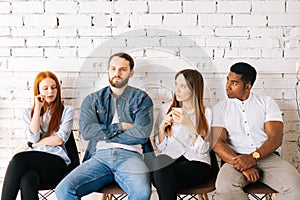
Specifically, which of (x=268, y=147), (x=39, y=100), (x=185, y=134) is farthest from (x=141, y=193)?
(x=39, y=100)

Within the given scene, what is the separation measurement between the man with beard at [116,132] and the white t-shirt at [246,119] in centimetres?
49

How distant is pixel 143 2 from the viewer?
10.6ft

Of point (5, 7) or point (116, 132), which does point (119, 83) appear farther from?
point (5, 7)

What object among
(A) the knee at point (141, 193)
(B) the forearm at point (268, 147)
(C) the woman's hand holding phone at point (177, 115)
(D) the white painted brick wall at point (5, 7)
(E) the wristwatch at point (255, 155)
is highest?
(D) the white painted brick wall at point (5, 7)

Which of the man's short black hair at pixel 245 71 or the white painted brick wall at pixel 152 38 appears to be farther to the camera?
the white painted brick wall at pixel 152 38

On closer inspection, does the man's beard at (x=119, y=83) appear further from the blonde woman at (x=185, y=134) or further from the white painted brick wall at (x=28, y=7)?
the white painted brick wall at (x=28, y=7)

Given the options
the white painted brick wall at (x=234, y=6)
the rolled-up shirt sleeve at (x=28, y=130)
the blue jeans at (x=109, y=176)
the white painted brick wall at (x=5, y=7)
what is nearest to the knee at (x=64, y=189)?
the blue jeans at (x=109, y=176)

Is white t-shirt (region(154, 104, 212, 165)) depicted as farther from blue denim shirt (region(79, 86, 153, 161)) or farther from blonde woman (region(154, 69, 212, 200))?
blue denim shirt (region(79, 86, 153, 161))

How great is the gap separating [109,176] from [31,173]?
1.42 ft

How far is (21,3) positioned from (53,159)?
1.09 metres

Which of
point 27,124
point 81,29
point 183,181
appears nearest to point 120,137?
point 183,181

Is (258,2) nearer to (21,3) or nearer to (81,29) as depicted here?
(81,29)

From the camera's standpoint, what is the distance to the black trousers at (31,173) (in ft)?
8.80

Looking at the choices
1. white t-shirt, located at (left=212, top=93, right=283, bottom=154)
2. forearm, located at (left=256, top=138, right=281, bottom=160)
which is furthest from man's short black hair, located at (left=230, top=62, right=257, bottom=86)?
forearm, located at (left=256, top=138, right=281, bottom=160)
